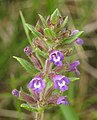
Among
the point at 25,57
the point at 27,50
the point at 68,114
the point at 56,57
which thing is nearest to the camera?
the point at 56,57

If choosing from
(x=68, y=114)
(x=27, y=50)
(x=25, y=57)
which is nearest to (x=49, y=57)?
(x=27, y=50)

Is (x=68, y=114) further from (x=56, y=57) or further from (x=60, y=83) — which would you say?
(x=56, y=57)

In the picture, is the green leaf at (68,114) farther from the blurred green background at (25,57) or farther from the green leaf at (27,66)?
the green leaf at (27,66)

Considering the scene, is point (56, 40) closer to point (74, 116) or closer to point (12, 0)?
point (74, 116)

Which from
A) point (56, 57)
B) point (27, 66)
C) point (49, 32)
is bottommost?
point (56, 57)

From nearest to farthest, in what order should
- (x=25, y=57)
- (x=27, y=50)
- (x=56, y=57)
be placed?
(x=56, y=57) < (x=27, y=50) < (x=25, y=57)

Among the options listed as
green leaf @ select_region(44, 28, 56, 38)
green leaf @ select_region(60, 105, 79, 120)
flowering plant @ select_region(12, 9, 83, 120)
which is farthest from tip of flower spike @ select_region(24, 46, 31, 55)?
green leaf @ select_region(60, 105, 79, 120)

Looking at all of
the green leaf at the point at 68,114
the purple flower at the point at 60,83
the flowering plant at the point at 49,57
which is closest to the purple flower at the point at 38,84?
the flowering plant at the point at 49,57
